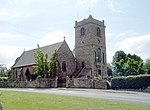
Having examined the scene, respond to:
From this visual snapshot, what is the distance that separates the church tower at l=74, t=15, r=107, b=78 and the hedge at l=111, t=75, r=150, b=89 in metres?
17.4

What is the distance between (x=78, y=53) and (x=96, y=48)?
5075 millimetres

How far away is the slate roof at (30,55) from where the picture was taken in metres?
55.8

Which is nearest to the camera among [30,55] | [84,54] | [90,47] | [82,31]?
[90,47]

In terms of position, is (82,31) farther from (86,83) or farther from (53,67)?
(86,83)

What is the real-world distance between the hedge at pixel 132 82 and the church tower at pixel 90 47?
1740cm

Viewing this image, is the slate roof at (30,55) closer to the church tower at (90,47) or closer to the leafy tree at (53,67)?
the leafy tree at (53,67)

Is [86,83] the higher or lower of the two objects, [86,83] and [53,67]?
the lower

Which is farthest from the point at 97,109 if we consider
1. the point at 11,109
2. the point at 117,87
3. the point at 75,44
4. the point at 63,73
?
the point at 75,44

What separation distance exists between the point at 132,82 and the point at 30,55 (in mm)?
37233

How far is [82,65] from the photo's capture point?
55562mm

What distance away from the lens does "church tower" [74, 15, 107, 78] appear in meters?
53.0

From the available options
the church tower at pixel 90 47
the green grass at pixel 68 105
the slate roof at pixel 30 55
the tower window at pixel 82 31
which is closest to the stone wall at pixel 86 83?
the church tower at pixel 90 47

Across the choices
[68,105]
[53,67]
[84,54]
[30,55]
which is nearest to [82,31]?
[84,54]

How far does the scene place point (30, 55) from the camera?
62938 mm
